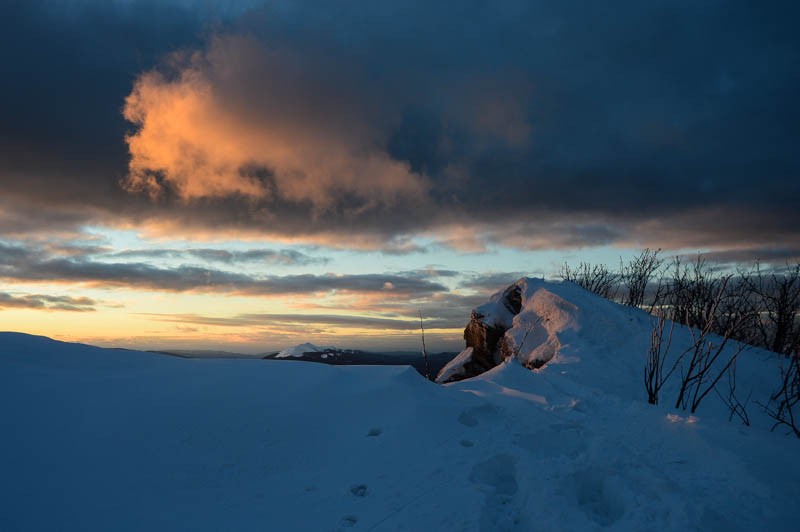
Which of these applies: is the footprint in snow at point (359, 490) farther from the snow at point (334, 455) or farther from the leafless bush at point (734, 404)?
the leafless bush at point (734, 404)

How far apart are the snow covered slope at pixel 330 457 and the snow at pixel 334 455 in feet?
0.05

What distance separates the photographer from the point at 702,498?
11.2 feet

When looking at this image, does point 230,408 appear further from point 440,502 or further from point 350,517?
point 440,502

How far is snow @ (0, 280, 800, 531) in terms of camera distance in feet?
9.85

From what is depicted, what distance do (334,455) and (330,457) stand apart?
1.8 inches

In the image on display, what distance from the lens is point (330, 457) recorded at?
377 centimetres

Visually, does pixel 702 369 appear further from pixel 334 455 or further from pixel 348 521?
pixel 348 521

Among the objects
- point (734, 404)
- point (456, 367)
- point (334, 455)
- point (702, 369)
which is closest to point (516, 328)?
point (456, 367)

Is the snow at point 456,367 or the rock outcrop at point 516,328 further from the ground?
the rock outcrop at point 516,328

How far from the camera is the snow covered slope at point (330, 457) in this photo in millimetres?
2996

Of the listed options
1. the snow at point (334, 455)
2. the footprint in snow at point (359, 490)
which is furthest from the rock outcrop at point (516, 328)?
the footprint in snow at point (359, 490)

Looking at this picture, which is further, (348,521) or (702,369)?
(702,369)

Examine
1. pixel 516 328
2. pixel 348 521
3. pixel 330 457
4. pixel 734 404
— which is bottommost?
pixel 734 404

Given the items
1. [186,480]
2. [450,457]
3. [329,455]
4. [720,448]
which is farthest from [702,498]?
[186,480]
